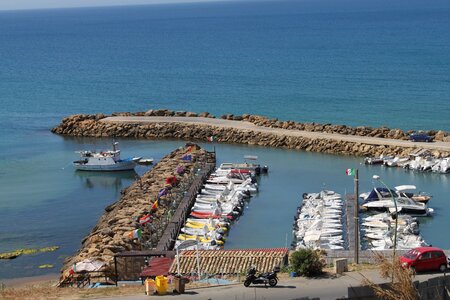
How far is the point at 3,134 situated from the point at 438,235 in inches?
1874

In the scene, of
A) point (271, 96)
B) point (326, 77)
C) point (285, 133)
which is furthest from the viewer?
point (326, 77)

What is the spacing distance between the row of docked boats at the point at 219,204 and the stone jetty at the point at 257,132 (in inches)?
360

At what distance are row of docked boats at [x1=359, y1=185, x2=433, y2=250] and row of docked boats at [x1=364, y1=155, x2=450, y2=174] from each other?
5.34 metres

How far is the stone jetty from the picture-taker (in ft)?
202

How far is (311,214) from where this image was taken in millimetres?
44156

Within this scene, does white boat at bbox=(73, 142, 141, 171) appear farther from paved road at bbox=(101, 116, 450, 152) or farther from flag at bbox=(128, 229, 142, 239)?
flag at bbox=(128, 229, 142, 239)

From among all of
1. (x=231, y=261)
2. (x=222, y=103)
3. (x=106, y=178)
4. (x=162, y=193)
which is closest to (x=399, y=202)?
(x=162, y=193)

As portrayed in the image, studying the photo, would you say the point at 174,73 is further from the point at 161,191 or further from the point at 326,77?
the point at 161,191

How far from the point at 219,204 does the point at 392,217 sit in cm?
1022

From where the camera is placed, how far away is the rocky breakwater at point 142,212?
38275 millimetres

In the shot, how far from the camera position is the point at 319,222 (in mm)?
41938

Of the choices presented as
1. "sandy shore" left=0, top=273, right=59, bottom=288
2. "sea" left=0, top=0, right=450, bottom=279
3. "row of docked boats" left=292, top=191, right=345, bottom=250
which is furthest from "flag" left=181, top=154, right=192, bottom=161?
"sandy shore" left=0, top=273, right=59, bottom=288

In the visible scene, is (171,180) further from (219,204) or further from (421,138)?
(421,138)

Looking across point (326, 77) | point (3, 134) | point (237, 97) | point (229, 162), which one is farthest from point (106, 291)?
point (326, 77)
